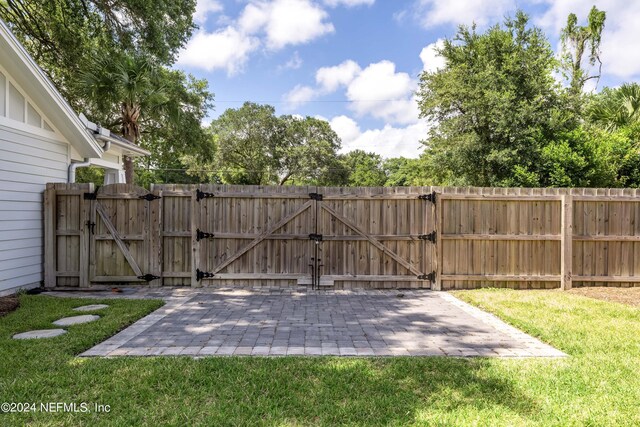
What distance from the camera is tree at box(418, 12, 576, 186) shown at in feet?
44.0

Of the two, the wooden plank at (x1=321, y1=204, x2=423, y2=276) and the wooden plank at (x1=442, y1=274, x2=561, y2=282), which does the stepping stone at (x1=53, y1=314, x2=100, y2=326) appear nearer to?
the wooden plank at (x1=321, y1=204, x2=423, y2=276)

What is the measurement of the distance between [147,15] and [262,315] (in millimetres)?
9315

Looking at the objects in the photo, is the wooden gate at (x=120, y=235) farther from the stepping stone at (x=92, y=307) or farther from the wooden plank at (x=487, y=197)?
the wooden plank at (x=487, y=197)

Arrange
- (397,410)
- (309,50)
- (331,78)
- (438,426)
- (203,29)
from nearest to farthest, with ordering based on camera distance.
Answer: (438,426) → (397,410) → (203,29) → (309,50) → (331,78)

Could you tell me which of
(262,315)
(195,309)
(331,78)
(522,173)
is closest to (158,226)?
(195,309)

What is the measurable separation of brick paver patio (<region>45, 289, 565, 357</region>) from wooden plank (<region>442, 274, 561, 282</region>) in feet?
2.26

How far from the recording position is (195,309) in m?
5.52

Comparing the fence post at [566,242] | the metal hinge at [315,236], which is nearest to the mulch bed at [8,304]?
the metal hinge at [315,236]

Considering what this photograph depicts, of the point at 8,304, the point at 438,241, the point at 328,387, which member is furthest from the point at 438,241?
the point at 8,304

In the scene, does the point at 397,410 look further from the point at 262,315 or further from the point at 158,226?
the point at 158,226

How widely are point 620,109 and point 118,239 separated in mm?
15724

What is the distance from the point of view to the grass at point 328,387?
2.55 meters

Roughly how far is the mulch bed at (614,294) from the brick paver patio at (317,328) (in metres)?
2.49

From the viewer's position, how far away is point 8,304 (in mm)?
5324
